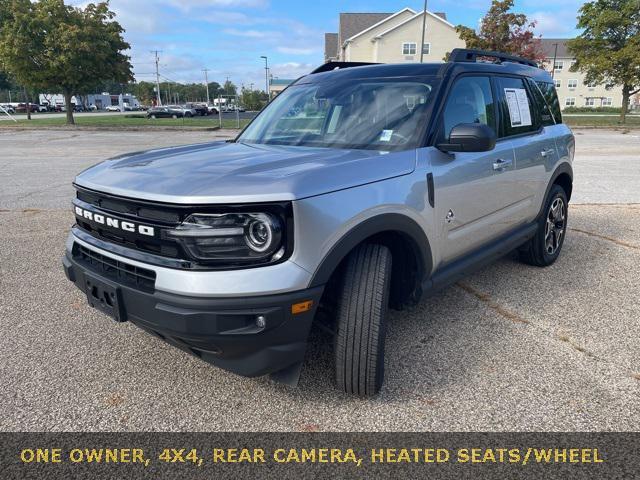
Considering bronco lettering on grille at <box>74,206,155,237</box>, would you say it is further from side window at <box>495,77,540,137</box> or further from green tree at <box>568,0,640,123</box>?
green tree at <box>568,0,640,123</box>

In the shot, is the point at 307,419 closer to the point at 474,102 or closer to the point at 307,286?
the point at 307,286

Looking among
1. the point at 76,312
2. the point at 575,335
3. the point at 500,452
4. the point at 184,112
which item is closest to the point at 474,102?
the point at 575,335

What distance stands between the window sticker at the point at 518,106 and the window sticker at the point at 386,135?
143cm

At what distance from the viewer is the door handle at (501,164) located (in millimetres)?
3412

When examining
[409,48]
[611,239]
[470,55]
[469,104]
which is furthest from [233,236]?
[409,48]

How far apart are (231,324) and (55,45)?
94.8 ft

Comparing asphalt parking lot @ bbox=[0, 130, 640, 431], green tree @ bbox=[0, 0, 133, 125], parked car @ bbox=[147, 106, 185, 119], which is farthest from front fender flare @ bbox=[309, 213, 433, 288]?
parked car @ bbox=[147, 106, 185, 119]

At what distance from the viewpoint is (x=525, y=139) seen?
3938mm

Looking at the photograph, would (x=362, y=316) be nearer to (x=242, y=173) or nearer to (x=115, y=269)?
(x=242, y=173)

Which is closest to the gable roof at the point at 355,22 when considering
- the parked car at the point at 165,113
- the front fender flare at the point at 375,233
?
the parked car at the point at 165,113

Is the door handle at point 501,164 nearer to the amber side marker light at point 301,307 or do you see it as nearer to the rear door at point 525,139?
the rear door at point 525,139

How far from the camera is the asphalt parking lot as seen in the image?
2451mm

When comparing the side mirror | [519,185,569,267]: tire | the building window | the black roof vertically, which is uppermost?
the building window

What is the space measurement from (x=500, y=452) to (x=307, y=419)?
938mm
